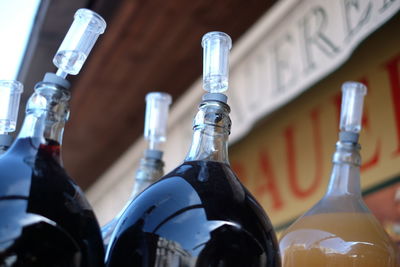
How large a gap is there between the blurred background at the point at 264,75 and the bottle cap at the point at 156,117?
42cm

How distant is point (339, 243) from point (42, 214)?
0.26 metres

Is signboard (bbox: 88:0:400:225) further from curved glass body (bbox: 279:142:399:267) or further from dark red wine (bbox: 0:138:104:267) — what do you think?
dark red wine (bbox: 0:138:104:267)

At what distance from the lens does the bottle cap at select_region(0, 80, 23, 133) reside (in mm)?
468

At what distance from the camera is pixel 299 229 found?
485 mm

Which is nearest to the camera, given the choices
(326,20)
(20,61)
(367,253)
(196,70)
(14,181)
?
(14,181)

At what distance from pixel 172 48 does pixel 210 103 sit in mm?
1450

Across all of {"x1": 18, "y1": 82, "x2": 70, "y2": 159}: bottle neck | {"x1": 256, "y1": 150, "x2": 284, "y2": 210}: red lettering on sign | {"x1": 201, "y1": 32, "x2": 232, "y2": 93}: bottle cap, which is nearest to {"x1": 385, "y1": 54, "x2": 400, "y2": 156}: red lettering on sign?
{"x1": 256, "y1": 150, "x2": 284, "y2": 210}: red lettering on sign

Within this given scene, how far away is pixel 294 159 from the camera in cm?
188

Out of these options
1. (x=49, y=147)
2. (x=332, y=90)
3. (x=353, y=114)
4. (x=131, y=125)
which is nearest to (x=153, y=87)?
(x=131, y=125)

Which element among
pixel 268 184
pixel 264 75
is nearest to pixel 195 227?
pixel 264 75

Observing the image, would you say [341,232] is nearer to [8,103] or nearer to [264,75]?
[8,103]

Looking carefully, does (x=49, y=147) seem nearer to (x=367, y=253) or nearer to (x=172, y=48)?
(x=367, y=253)

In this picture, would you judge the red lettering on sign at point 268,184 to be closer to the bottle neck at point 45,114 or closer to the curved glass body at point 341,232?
the curved glass body at point 341,232

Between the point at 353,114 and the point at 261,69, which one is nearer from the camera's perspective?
the point at 353,114
